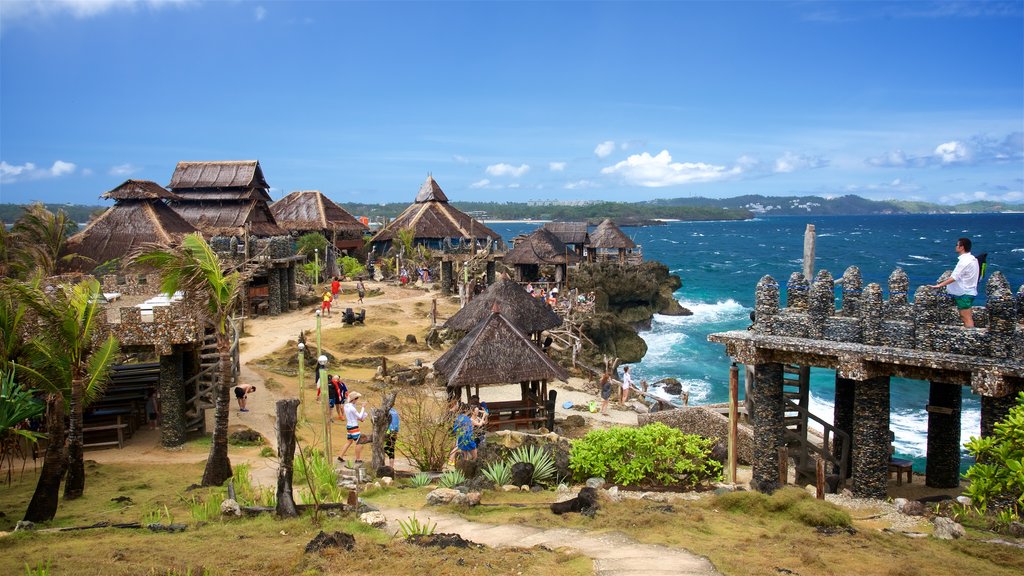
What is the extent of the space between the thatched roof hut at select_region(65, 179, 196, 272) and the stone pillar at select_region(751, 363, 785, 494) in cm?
2724

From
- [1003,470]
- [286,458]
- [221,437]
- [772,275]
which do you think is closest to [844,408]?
[1003,470]

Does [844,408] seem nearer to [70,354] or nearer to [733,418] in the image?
[733,418]

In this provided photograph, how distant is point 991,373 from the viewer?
11.0 m

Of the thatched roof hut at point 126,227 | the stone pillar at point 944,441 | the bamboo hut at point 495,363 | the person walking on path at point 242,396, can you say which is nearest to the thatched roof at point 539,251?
the thatched roof hut at point 126,227

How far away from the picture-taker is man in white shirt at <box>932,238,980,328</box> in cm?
1155

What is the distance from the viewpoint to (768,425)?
13.5 metres

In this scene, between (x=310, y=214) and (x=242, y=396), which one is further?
(x=310, y=214)

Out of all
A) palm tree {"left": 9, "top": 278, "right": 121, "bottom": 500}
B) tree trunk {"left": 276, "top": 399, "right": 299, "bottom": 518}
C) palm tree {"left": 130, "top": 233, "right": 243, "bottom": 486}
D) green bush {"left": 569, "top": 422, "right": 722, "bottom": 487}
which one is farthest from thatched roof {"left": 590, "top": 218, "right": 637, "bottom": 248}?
tree trunk {"left": 276, "top": 399, "right": 299, "bottom": 518}

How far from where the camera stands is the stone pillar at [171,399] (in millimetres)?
16781

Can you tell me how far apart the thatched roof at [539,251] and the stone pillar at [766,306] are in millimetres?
33088

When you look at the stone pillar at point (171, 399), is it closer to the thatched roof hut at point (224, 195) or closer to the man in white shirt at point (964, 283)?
the man in white shirt at point (964, 283)

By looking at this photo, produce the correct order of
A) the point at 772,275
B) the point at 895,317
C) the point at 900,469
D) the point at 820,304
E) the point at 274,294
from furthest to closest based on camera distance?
1. the point at 772,275
2. the point at 274,294
3. the point at 900,469
4. the point at 820,304
5. the point at 895,317

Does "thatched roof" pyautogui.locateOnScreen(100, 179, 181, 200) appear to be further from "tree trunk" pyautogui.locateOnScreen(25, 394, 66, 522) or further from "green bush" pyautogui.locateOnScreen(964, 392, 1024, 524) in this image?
"green bush" pyautogui.locateOnScreen(964, 392, 1024, 524)

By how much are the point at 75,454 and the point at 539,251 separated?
35.7 metres
